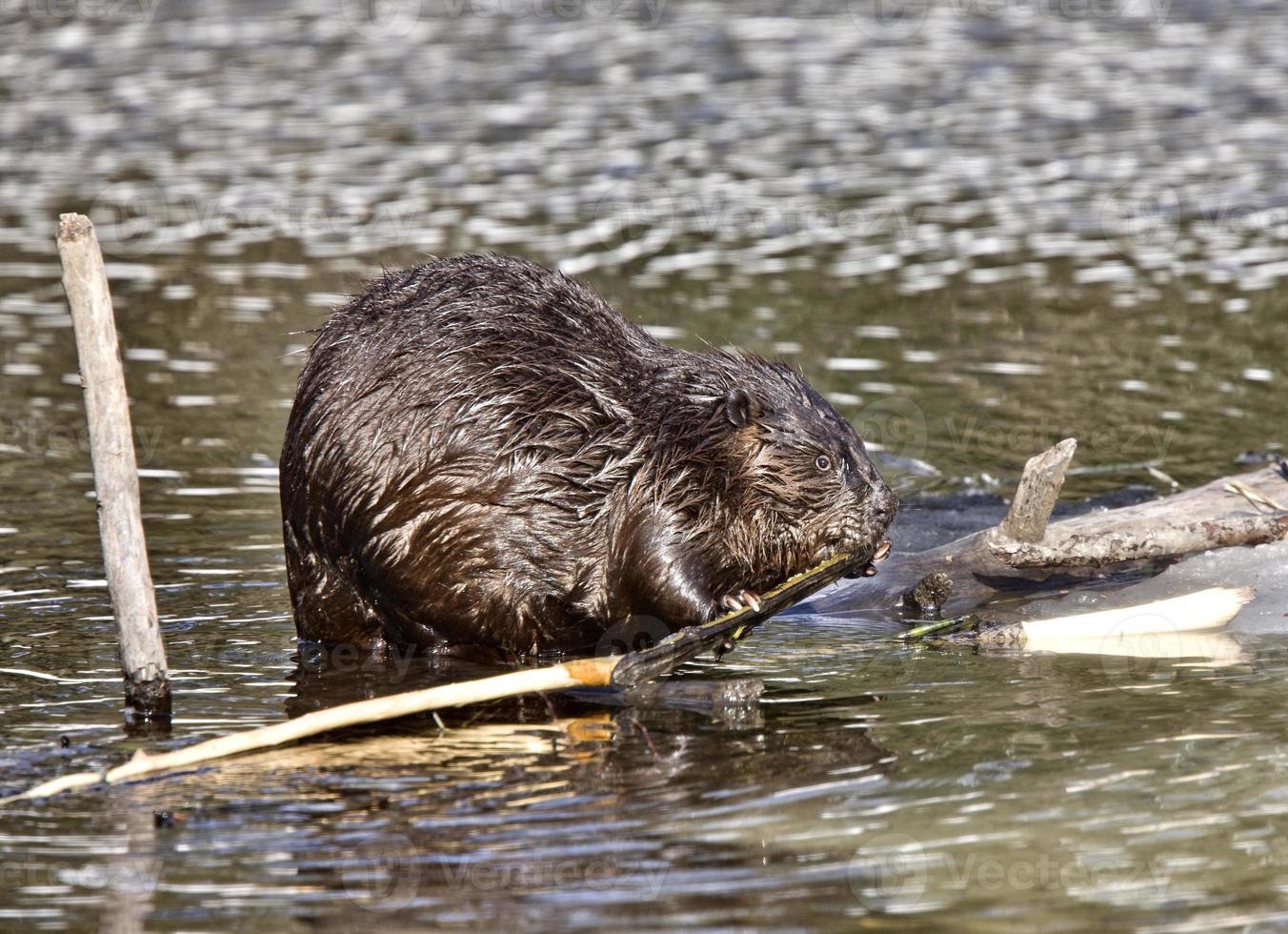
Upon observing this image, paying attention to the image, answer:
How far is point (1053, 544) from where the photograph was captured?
7.00 metres

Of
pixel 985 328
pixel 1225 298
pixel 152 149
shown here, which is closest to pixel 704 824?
pixel 985 328

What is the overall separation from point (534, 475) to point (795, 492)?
0.90 m

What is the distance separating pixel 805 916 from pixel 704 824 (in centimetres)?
63

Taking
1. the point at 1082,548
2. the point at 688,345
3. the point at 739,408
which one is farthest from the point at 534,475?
the point at 688,345

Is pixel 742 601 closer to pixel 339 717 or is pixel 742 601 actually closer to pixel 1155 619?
pixel 339 717

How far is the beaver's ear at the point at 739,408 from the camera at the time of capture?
20.6 feet

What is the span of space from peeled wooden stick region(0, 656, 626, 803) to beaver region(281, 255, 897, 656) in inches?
26.8

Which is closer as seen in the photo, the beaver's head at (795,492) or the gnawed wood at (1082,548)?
the beaver's head at (795,492)

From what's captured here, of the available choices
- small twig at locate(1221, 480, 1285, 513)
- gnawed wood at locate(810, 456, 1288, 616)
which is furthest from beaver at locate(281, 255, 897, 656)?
small twig at locate(1221, 480, 1285, 513)

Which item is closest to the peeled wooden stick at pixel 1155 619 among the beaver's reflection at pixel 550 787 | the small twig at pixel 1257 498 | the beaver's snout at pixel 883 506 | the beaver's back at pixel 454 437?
the small twig at pixel 1257 498

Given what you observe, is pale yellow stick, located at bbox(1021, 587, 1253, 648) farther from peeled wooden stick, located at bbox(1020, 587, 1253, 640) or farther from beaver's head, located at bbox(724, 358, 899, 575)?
beaver's head, located at bbox(724, 358, 899, 575)

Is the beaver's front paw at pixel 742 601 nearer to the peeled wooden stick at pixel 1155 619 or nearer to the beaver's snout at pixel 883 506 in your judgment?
the beaver's snout at pixel 883 506

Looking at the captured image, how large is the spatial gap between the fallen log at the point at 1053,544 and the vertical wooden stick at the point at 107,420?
289cm

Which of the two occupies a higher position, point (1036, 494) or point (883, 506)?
point (883, 506)
